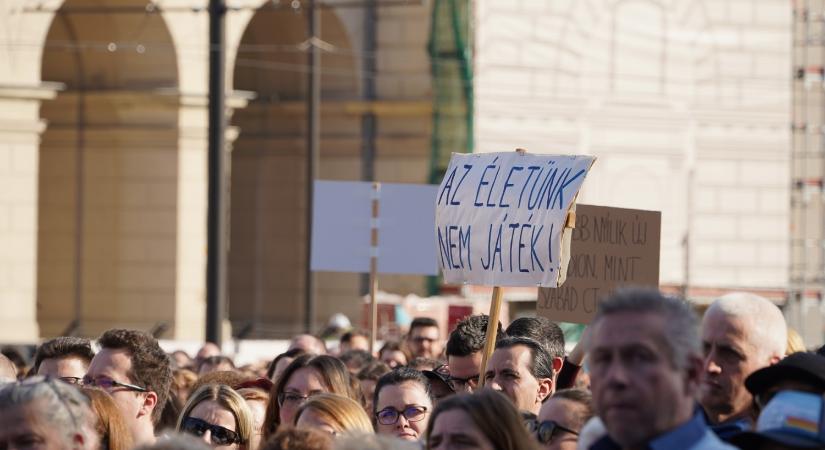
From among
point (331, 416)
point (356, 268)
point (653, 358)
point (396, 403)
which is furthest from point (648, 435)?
point (356, 268)

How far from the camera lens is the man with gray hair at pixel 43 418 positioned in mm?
6398

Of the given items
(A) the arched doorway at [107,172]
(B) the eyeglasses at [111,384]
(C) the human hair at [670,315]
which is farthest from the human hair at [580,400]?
(A) the arched doorway at [107,172]

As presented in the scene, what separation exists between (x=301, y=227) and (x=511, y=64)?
538 cm

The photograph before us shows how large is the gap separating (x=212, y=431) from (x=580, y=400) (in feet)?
5.60

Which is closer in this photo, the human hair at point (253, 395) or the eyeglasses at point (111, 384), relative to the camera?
the eyeglasses at point (111, 384)

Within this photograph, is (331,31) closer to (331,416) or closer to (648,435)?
(331,416)

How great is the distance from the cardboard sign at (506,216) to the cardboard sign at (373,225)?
4496 mm

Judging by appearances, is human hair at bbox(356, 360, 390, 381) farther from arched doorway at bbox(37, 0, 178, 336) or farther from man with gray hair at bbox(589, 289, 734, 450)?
arched doorway at bbox(37, 0, 178, 336)

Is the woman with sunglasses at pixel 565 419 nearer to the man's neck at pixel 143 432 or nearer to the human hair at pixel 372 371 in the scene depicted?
the man's neck at pixel 143 432

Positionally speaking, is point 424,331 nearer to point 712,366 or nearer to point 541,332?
point 541,332

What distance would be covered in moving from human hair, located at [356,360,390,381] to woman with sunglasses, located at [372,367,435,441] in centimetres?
249

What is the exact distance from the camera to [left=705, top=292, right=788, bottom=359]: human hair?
Answer: 274 inches

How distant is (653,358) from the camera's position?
16.6 feet

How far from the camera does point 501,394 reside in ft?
21.6
